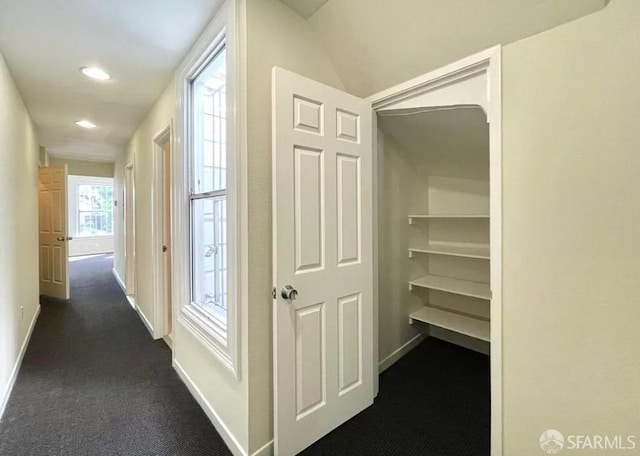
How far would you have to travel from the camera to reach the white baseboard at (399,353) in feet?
7.83

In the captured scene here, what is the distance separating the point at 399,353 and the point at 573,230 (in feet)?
6.11

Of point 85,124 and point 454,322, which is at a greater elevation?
point 85,124

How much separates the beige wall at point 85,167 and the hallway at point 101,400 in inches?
166

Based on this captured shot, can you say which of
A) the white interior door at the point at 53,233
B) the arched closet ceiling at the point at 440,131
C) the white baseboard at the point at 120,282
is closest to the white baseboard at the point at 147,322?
the white baseboard at the point at 120,282

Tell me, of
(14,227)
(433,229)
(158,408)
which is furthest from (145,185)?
(433,229)

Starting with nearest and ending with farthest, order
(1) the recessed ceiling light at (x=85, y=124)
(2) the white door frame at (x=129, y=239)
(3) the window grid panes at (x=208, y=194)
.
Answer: (3) the window grid panes at (x=208, y=194), (1) the recessed ceiling light at (x=85, y=124), (2) the white door frame at (x=129, y=239)

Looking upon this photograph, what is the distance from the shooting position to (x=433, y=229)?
9.71 feet

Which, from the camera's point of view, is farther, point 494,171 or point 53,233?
point 53,233

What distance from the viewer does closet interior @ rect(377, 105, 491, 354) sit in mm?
2299

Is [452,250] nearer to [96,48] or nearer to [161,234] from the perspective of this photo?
[161,234]

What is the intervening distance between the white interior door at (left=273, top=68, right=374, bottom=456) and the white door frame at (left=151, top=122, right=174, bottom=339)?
2.05 metres

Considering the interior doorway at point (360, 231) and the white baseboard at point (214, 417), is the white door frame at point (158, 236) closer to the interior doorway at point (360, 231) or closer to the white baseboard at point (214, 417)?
the white baseboard at point (214, 417)

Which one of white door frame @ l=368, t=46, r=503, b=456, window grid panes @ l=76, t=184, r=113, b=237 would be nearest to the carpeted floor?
white door frame @ l=368, t=46, r=503, b=456

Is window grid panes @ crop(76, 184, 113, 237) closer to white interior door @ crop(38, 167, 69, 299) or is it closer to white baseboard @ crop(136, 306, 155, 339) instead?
white interior door @ crop(38, 167, 69, 299)
